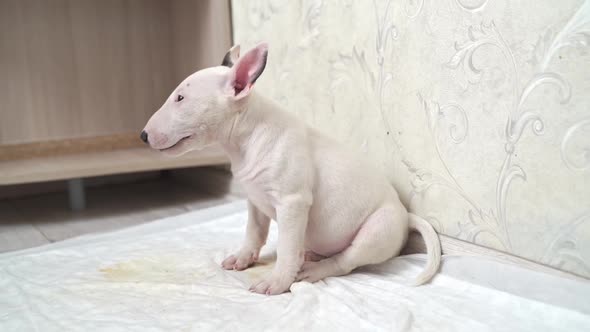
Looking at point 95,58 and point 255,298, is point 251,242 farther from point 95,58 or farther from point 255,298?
point 95,58

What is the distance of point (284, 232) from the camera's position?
999 mm

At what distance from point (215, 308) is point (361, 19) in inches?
30.0

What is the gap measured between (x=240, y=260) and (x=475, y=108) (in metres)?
0.58

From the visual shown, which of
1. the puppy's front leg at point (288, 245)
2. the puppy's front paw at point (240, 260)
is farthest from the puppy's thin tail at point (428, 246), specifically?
the puppy's front paw at point (240, 260)


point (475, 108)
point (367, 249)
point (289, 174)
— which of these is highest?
point (475, 108)

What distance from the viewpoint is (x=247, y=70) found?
3.21ft

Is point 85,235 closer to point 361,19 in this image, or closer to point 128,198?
point 128,198

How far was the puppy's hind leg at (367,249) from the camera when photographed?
1043 mm

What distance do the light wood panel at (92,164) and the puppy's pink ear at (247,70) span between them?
2.42 feet

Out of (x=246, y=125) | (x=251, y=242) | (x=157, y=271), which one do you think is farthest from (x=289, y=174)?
(x=157, y=271)

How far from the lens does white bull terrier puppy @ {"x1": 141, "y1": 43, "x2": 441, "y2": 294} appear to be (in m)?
0.98

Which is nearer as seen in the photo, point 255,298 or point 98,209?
point 255,298

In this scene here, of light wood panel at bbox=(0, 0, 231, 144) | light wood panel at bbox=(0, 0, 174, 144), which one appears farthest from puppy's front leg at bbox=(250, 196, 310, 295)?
light wood panel at bbox=(0, 0, 174, 144)

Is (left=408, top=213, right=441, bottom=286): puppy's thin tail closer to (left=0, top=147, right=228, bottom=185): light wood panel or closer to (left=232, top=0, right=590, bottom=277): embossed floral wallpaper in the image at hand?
(left=232, top=0, right=590, bottom=277): embossed floral wallpaper
